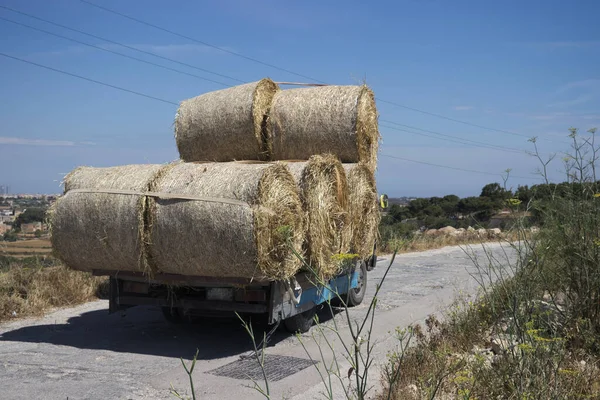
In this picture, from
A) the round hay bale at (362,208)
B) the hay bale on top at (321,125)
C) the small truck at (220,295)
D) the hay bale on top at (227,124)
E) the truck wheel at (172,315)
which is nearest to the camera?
the small truck at (220,295)

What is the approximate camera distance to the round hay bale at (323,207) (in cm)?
799

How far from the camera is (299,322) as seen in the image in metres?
8.68

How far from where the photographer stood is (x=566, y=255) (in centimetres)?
656

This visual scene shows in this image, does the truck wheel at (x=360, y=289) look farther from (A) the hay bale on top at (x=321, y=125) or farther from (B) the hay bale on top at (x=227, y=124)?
(B) the hay bale on top at (x=227, y=124)

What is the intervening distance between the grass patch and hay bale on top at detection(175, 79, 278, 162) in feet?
8.41

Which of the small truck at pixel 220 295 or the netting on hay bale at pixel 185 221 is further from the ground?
the netting on hay bale at pixel 185 221

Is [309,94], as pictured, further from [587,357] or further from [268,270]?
[587,357]

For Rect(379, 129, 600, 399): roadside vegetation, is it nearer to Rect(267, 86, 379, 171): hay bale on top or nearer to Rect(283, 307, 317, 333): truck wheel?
Rect(283, 307, 317, 333): truck wheel

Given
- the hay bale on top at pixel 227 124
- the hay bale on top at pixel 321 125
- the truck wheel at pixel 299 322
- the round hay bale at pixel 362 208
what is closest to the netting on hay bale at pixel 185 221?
the truck wheel at pixel 299 322

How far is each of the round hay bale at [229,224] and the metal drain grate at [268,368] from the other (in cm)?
90

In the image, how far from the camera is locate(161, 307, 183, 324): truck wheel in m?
9.09

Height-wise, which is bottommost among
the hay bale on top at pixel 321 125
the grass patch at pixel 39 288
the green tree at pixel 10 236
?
the grass patch at pixel 39 288

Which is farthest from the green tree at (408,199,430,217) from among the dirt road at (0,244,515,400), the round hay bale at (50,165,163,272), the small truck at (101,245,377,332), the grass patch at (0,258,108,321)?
the round hay bale at (50,165,163,272)

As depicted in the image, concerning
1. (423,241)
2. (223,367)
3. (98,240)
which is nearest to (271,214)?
(223,367)
